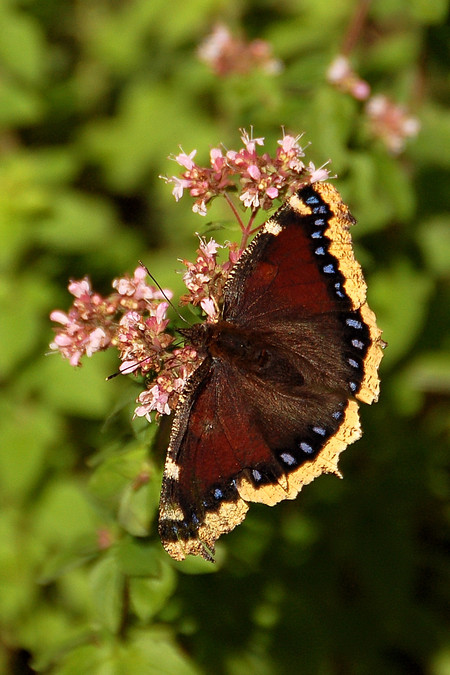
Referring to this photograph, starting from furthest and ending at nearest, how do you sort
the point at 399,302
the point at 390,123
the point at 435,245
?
the point at 435,245
the point at 399,302
the point at 390,123

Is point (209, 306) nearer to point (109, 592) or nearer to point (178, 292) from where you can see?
point (109, 592)

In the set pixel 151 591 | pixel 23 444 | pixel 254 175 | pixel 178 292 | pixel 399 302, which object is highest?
pixel 178 292

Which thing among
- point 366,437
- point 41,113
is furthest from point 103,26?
point 366,437

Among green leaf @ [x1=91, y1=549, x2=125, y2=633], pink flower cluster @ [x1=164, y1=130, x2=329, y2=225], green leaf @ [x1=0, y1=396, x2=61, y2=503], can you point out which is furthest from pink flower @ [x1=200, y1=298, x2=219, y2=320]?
green leaf @ [x1=0, y1=396, x2=61, y2=503]

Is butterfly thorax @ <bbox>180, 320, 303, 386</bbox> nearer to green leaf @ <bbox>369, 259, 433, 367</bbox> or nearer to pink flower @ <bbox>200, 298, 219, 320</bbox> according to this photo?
pink flower @ <bbox>200, 298, 219, 320</bbox>

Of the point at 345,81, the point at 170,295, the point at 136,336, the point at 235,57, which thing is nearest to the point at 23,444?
the point at 170,295

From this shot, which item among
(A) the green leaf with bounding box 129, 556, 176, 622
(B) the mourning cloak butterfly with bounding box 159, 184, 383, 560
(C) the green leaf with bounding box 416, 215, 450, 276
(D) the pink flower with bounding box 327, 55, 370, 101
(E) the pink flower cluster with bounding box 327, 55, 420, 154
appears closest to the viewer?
(B) the mourning cloak butterfly with bounding box 159, 184, 383, 560
